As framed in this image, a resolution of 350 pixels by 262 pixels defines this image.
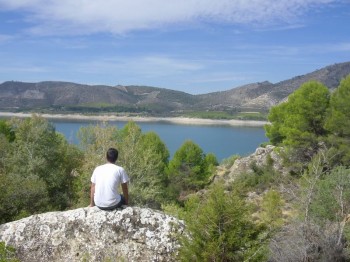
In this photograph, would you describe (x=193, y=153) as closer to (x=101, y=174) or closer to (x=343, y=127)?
(x=343, y=127)

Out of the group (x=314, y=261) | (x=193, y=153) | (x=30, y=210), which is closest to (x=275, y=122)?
(x=193, y=153)

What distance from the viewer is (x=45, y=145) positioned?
94.8 feet

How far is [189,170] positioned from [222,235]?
4020 cm

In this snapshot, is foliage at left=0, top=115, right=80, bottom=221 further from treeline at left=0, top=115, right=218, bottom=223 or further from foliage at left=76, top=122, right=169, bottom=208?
foliage at left=76, top=122, right=169, bottom=208

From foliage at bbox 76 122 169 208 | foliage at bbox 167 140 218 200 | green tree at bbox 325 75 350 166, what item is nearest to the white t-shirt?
foliage at bbox 76 122 169 208

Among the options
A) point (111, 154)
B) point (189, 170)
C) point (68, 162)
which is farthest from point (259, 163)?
point (111, 154)

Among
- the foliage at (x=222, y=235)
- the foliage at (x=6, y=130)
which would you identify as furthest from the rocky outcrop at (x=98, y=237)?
the foliage at (x=6, y=130)

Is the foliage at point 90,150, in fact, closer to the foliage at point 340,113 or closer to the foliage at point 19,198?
the foliage at point 19,198

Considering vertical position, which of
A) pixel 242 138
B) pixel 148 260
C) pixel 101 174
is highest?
pixel 101 174

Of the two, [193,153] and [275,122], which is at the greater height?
[275,122]

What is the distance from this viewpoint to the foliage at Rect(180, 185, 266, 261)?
7180 mm

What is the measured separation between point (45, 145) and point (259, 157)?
21.9 metres

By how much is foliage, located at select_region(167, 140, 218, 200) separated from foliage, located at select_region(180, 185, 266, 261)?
36847mm

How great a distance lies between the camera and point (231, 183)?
107 ft
